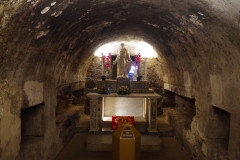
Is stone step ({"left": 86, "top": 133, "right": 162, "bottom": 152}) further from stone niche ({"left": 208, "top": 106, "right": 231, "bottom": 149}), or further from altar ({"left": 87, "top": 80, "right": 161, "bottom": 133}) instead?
stone niche ({"left": 208, "top": 106, "right": 231, "bottom": 149})

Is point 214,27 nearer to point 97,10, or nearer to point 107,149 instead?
point 97,10

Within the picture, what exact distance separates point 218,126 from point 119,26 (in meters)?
3.91

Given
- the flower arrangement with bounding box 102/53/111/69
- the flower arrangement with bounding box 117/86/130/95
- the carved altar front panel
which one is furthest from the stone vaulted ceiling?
the flower arrangement with bounding box 102/53/111/69

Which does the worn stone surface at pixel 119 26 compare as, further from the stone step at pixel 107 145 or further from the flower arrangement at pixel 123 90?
the flower arrangement at pixel 123 90

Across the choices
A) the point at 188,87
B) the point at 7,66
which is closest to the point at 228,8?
the point at 7,66

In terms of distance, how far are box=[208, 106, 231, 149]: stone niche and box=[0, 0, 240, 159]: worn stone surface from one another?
0.12m

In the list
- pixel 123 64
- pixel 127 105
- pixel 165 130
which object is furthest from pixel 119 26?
pixel 165 130

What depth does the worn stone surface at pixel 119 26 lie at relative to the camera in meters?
3.48

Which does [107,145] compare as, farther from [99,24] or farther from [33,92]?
[99,24]

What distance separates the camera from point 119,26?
712 cm

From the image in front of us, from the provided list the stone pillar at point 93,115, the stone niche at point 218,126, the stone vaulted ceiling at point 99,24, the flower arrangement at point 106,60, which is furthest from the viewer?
the flower arrangement at point 106,60

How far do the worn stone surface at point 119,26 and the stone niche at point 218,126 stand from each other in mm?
115

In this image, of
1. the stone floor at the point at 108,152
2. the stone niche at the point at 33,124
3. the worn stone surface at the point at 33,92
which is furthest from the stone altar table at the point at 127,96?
the worn stone surface at the point at 33,92

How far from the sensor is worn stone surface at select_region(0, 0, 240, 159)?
137 inches
